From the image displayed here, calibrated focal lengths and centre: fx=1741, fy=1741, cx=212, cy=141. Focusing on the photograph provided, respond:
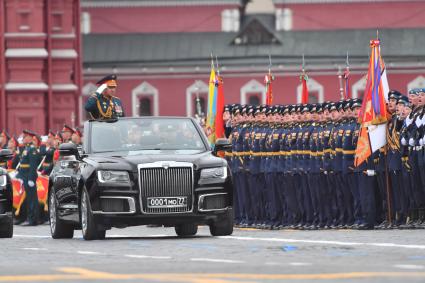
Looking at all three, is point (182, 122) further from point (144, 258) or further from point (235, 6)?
point (235, 6)

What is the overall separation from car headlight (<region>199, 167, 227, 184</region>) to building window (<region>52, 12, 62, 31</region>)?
4738cm

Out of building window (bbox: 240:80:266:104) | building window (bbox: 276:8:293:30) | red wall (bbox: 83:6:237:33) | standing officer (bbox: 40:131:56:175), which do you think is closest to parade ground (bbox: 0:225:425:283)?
standing officer (bbox: 40:131:56:175)

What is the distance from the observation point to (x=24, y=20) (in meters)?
67.1

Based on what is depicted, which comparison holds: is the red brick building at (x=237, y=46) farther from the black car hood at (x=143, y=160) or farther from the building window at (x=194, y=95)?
the black car hood at (x=143, y=160)

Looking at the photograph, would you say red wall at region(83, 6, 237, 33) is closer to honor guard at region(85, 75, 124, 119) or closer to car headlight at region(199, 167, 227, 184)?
honor guard at region(85, 75, 124, 119)

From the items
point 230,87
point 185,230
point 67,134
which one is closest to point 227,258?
point 185,230

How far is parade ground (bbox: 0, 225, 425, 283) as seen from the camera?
14.7m

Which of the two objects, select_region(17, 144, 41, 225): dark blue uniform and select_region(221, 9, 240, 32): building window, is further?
select_region(221, 9, 240, 32): building window

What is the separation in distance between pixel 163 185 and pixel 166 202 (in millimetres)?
207


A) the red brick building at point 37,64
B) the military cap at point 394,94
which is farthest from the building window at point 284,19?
the military cap at point 394,94

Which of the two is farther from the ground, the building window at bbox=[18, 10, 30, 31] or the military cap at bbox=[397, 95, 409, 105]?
the building window at bbox=[18, 10, 30, 31]

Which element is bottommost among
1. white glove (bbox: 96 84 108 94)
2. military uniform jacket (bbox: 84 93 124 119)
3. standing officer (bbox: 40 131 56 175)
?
standing officer (bbox: 40 131 56 175)

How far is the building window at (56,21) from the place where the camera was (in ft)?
223

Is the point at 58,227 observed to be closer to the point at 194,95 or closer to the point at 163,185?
the point at 163,185
